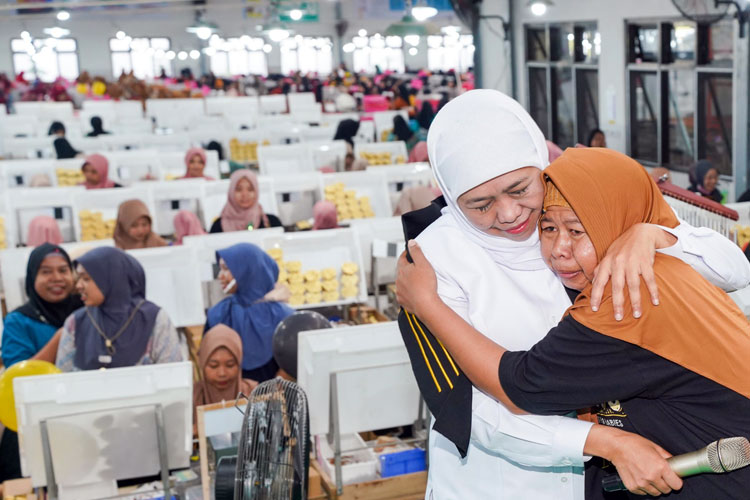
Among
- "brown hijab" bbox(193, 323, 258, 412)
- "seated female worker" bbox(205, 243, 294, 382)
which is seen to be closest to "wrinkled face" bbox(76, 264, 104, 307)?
"brown hijab" bbox(193, 323, 258, 412)

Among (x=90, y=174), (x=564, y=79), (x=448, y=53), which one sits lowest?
(x=90, y=174)

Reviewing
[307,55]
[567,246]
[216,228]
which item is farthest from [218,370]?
[307,55]

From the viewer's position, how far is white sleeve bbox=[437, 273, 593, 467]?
5.20 feet

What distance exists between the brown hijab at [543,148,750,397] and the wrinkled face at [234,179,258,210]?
5.67 metres

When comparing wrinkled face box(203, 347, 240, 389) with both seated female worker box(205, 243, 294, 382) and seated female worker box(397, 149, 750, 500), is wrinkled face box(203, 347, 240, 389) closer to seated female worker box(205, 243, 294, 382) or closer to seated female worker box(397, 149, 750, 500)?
seated female worker box(205, 243, 294, 382)

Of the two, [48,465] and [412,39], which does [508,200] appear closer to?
[48,465]

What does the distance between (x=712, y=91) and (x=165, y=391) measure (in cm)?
833

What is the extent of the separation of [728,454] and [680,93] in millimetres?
9671

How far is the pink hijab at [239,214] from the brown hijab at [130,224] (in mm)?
599

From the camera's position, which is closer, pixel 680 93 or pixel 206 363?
pixel 206 363

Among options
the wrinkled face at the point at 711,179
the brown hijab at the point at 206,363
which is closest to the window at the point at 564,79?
the wrinkled face at the point at 711,179

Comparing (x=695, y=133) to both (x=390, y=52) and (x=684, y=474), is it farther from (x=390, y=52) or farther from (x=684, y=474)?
(x=390, y=52)

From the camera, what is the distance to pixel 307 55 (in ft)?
116

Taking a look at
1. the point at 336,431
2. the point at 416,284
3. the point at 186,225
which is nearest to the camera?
the point at 416,284
